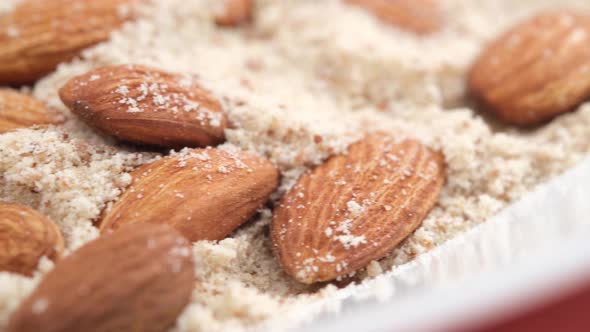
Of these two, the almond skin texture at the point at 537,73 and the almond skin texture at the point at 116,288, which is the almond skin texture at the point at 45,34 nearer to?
the almond skin texture at the point at 116,288

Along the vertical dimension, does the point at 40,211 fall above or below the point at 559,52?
below

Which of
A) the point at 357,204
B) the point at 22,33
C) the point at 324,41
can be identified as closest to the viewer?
the point at 357,204

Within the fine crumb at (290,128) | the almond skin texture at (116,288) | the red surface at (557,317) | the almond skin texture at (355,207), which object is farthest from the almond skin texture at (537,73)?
the almond skin texture at (116,288)

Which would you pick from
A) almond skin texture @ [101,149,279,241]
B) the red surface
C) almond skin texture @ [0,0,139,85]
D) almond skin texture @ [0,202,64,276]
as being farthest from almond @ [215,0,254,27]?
the red surface

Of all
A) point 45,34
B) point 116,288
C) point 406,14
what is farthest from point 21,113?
point 406,14

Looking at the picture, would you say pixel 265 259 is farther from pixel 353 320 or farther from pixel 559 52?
pixel 559 52

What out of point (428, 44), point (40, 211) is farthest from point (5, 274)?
point (428, 44)

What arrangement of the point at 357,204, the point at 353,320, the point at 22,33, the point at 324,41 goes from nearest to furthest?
the point at 353,320
the point at 357,204
the point at 22,33
the point at 324,41

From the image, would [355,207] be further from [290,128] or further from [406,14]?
[406,14]
